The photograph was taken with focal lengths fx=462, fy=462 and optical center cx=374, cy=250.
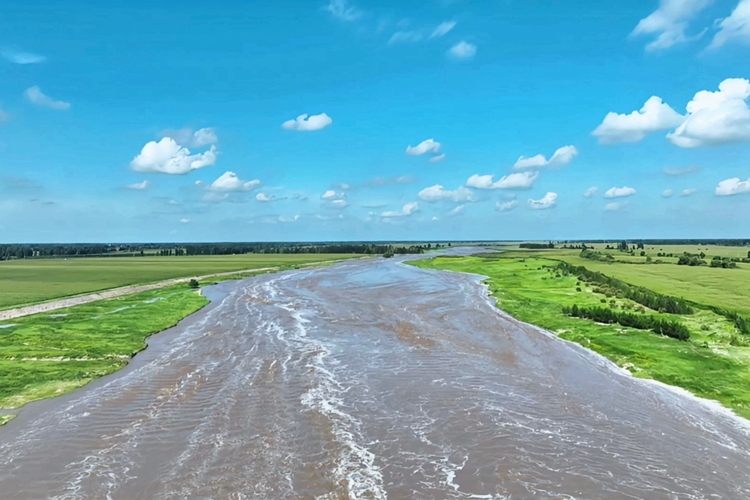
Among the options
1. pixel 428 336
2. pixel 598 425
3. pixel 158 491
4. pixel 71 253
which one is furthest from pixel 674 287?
pixel 71 253

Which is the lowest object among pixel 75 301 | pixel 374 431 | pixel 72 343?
pixel 374 431

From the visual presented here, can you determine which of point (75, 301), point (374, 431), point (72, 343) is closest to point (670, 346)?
point (374, 431)

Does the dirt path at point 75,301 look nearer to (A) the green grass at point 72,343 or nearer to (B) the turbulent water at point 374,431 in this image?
(A) the green grass at point 72,343

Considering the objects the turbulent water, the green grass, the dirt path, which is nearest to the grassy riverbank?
the turbulent water

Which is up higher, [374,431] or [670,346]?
[670,346]

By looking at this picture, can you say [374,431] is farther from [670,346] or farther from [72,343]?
[72,343]

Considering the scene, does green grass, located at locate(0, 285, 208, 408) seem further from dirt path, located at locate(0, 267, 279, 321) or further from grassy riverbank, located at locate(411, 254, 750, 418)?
grassy riverbank, located at locate(411, 254, 750, 418)

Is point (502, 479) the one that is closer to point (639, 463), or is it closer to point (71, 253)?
point (639, 463)
